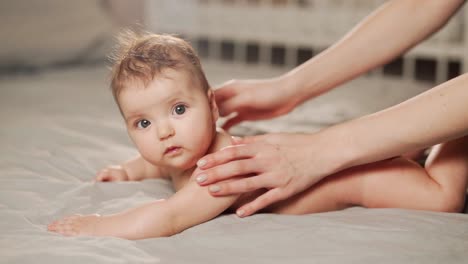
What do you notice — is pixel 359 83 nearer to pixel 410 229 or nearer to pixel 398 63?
pixel 398 63

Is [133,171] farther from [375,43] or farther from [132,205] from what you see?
[375,43]

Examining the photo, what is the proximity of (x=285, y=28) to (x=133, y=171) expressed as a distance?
5.32 feet

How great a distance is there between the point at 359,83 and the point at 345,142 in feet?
4.72

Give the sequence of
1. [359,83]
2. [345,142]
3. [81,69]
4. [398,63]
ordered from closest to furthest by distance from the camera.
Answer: [345,142] < [359,83] < [81,69] < [398,63]

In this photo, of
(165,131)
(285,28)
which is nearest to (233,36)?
(285,28)

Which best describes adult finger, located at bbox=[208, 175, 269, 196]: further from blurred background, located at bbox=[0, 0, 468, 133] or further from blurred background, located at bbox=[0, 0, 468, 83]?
blurred background, located at bbox=[0, 0, 468, 83]

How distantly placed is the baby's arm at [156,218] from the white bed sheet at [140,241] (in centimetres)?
2

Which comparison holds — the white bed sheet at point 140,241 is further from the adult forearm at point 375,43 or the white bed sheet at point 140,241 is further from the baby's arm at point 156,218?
the adult forearm at point 375,43

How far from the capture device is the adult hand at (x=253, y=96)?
4.72 ft

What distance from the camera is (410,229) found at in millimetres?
1040

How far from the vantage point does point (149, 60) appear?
1.12 meters

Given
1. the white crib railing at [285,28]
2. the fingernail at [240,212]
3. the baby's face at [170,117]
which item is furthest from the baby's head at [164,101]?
the white crib railing at [285,28]

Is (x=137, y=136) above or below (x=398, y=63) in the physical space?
above

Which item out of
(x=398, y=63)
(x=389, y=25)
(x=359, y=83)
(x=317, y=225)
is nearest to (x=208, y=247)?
(x=317, y=225)
